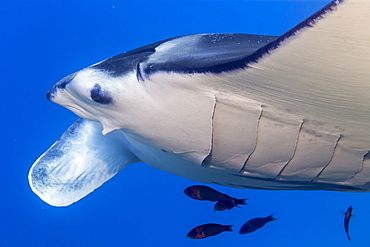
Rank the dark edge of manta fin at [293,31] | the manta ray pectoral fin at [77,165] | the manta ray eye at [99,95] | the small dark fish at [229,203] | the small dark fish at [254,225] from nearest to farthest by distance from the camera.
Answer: the dark edge of manta fin at [293,31] → the manta ray eye at [99,95] → the manta ray pectoral fin at [77,165] → the small dark fish at [229,203] → the small dark fish at [254,225]

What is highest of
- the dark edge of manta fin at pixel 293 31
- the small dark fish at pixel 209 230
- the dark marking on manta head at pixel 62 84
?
the dark marking on manta head at pixel 62 84

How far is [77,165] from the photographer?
1.79m

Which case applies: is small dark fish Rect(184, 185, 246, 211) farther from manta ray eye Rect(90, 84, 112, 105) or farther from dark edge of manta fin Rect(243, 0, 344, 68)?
dark edge of manta fin Rect(243, 0, 344, 68)

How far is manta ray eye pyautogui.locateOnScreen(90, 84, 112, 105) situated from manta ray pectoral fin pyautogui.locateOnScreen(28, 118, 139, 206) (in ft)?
2.59

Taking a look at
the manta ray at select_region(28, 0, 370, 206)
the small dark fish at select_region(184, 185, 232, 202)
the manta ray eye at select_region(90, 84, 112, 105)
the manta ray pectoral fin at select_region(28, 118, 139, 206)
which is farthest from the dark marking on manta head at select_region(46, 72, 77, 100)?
the small dark fish at select_region(184, 185, 232, 202)

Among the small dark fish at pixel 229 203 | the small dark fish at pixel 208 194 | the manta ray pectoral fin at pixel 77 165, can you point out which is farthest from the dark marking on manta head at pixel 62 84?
the small dark fish at pixel 229 203

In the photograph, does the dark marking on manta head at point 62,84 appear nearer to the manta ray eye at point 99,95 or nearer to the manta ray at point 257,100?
the manta ray at point 257,100

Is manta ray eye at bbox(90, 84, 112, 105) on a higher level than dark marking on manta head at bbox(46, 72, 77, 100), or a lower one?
lower

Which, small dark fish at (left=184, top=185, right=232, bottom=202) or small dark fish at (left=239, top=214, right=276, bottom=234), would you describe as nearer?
small dark fish at (left=184, top=185, right=232, bottom=202)

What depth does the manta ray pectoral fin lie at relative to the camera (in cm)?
175

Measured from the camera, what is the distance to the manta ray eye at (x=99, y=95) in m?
0.97

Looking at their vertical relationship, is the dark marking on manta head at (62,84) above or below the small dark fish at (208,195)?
above

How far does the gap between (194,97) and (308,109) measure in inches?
13.3

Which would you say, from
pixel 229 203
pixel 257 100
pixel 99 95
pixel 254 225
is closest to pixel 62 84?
pixel 99 95
